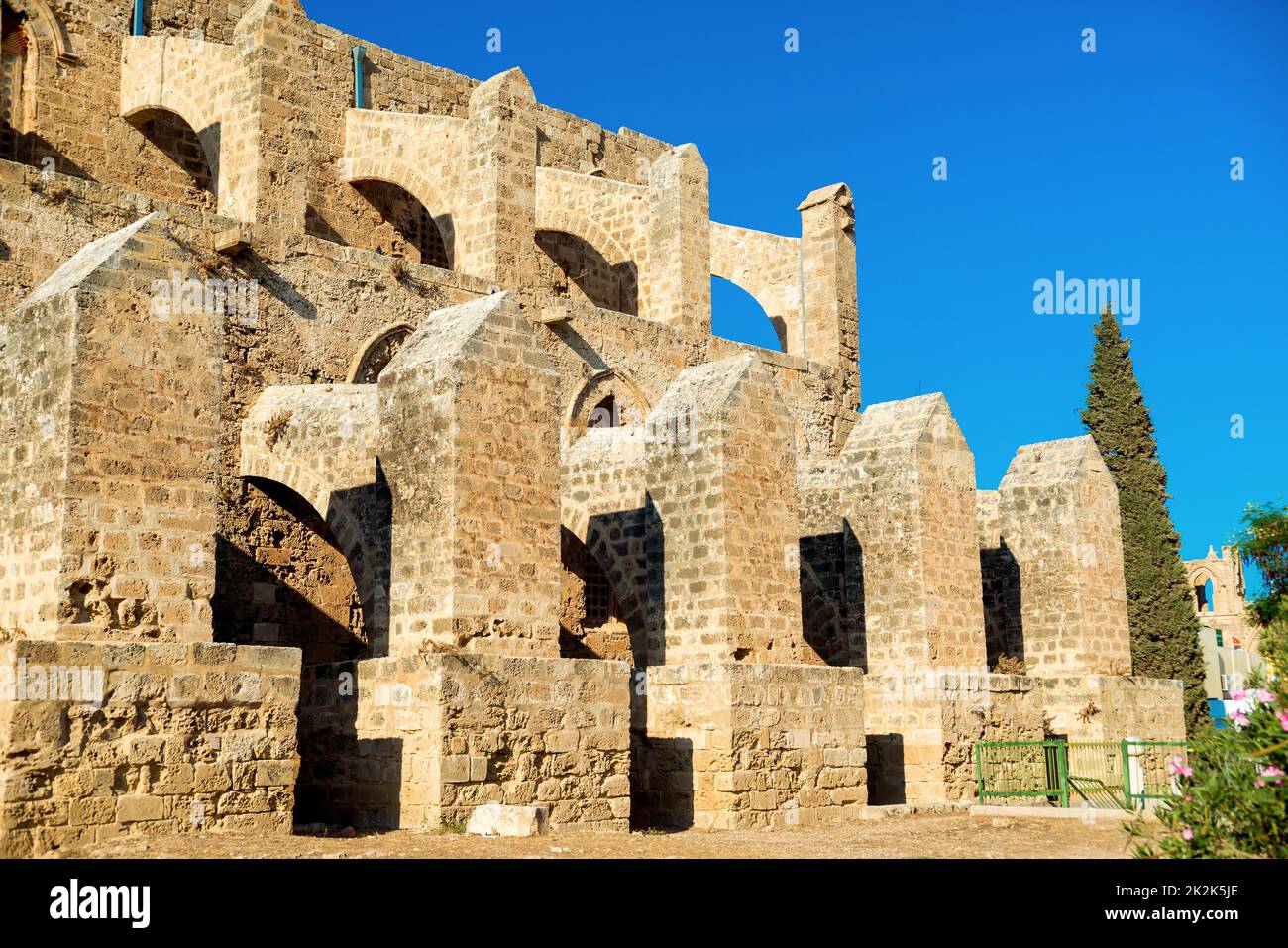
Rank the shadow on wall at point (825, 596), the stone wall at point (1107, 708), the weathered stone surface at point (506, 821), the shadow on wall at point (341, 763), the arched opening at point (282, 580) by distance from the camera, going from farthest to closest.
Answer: the stone wall at point (1107, 708) → the shadow on wall at point (825, 596) → the arched opening at point (282, 580) → the shadow on wall at point (341, 763) → the weathered stone surface at point (506, 821)

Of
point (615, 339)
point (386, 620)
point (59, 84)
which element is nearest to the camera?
point (386, 620)

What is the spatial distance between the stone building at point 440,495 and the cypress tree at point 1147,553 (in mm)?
6049

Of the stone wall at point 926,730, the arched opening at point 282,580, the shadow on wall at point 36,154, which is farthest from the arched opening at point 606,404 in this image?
the shadow on wall at point 36,154

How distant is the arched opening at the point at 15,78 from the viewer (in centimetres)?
1698

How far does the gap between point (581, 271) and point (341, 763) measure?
12643 millimetres

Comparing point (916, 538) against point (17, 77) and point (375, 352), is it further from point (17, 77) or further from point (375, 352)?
point (17, 77)

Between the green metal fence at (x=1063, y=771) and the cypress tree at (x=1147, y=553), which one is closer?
the green metal fence at (x=1063, y=771)

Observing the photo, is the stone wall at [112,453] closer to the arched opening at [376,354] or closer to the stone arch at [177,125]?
the arched opening at [376,354]

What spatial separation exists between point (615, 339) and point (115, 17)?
7.24 m

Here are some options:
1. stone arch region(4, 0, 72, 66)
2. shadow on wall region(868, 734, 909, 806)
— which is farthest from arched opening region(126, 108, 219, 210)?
shadow on wall region(868, 734, 909, 806)

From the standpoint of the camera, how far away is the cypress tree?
2505cm
